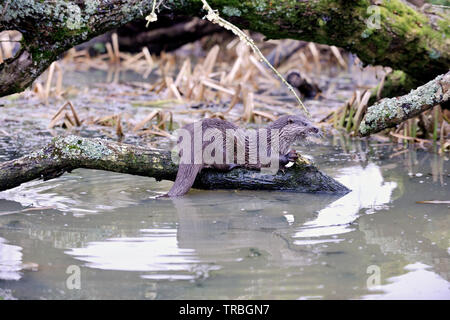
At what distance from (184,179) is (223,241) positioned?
1284mm

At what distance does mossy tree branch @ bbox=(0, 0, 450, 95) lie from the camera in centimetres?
587

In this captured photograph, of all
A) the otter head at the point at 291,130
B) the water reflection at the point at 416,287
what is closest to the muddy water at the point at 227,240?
the water reflection at the point at 416,287

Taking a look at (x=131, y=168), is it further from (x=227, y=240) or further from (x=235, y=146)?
(x=227, y=240)

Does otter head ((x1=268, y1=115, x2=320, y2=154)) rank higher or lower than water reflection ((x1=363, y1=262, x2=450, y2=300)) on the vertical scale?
higher

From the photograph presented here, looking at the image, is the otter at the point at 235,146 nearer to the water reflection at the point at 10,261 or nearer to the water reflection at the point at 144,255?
the water reflection at the point at 144,255

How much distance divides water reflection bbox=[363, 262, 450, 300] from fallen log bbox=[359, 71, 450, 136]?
1570 mm

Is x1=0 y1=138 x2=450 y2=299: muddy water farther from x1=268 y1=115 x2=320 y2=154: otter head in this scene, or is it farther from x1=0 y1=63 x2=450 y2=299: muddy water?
x1=268 y1=115 x2=320 y2=154: otter head

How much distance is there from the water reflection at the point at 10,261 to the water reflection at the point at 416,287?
2.02 meters

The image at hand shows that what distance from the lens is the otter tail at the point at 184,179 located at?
552cm

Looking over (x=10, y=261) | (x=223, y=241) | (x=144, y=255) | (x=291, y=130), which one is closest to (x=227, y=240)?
(x=223, y=241)

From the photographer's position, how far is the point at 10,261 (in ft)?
12.9

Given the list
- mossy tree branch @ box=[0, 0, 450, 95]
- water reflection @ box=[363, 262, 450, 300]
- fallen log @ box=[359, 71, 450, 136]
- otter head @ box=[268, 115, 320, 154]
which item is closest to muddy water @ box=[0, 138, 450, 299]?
water reflection @ box=[363, 262, 450, 300]

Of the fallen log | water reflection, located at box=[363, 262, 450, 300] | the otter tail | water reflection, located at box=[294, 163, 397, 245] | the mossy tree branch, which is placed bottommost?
water reflection, located at box=[363, 262, 450, 300]
